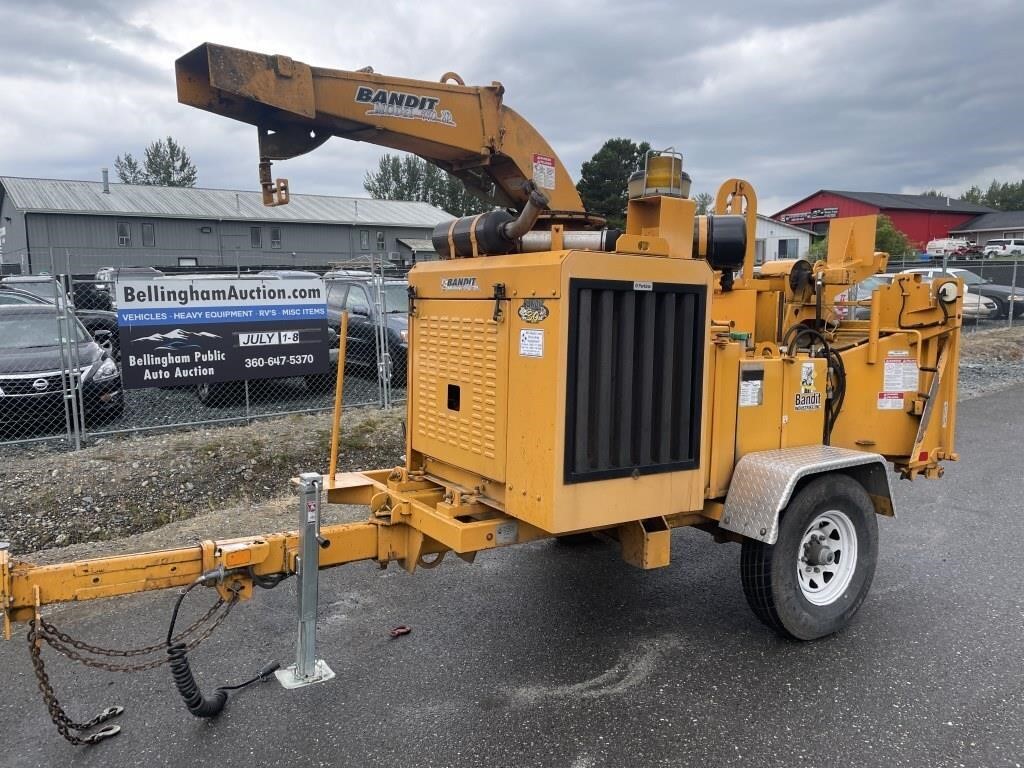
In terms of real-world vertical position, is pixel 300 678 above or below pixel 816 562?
below

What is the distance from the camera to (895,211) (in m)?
61.5

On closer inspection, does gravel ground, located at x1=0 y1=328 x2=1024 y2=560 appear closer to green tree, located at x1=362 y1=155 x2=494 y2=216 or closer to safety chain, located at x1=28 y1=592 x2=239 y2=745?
safety chain, located at x1=28 y1=592 x2=239 y2=745

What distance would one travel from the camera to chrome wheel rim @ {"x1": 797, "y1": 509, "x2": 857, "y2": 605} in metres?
4.21

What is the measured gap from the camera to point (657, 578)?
5105 millimetres

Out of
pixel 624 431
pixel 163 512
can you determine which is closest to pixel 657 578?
pixel 624 431

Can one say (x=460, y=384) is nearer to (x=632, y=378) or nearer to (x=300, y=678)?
(x=632, y=378)

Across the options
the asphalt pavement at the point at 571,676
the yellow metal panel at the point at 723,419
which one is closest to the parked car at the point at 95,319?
the asphalt pavement at the point at 571,676

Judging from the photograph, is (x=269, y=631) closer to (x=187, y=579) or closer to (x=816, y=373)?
(x=187, y=579)

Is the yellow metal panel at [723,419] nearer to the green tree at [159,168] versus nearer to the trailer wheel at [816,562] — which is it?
the trailer wheel at [816,562]

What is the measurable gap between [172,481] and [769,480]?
204 inches

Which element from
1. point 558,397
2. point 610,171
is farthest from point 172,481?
point 610,171

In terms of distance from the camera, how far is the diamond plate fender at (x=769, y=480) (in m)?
3.80

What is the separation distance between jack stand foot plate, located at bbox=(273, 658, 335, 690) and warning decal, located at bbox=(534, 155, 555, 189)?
2.84 meters

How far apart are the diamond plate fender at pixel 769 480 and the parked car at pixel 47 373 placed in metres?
6.43
